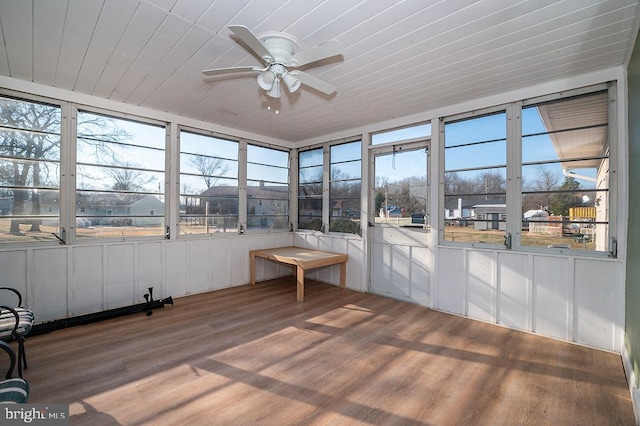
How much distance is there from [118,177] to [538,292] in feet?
18.2

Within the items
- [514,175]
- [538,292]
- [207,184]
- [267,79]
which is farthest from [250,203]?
[538,292]

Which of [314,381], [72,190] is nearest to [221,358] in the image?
[314,381]

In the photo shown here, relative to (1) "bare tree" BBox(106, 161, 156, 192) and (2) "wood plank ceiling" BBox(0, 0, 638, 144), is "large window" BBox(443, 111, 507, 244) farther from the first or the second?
(1) "bare tree" BBox(106, 161, 156, 192)

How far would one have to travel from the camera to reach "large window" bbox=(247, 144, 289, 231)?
5.44 meters

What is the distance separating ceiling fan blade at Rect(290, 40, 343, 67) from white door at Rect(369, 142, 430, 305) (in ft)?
8.67

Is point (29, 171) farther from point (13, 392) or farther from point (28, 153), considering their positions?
point (13, 392)

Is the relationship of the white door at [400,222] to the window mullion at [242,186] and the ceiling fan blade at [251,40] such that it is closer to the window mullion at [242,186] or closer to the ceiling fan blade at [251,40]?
the window mullion at [242,186]

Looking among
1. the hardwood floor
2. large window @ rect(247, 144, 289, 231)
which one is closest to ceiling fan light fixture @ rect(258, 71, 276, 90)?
the hardwood floor

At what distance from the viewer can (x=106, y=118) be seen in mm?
3844

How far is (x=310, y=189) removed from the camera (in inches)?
230

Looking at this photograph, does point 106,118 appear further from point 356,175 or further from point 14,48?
point 356,175

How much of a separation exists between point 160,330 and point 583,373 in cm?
422

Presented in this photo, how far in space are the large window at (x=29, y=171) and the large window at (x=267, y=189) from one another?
2.70 meters

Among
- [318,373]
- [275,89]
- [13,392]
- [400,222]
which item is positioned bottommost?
[318,373]
